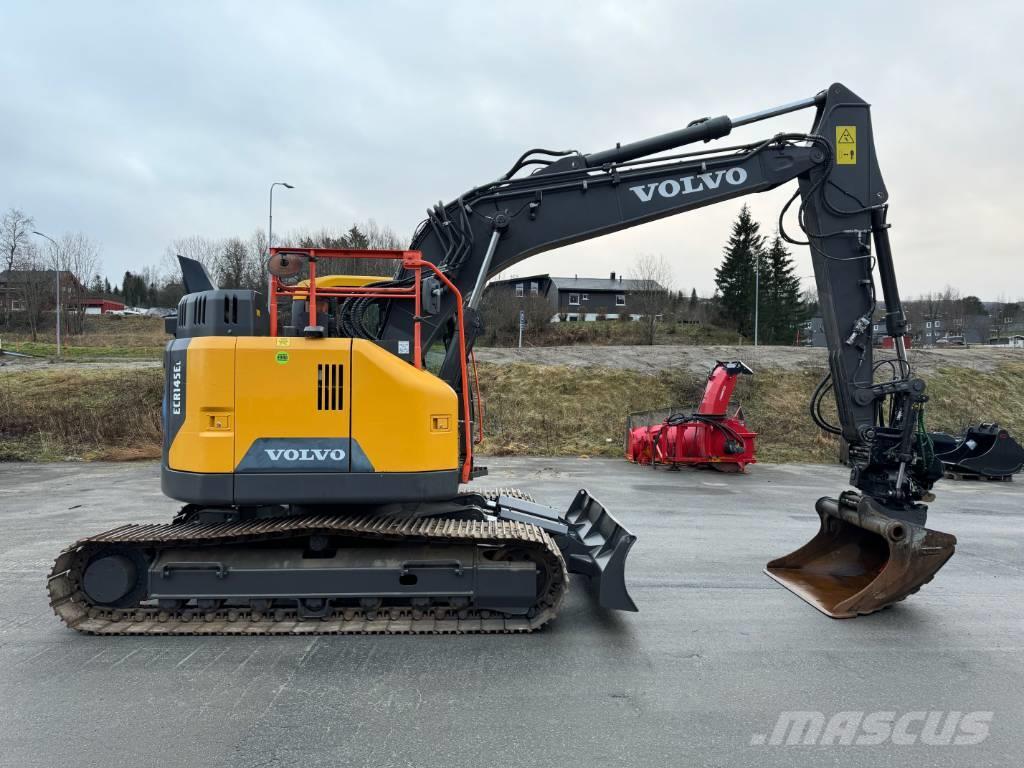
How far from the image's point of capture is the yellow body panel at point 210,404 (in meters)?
4.95

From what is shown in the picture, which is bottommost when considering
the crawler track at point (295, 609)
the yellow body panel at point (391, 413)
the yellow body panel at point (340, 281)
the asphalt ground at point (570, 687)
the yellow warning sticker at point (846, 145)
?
the asphalt ground at point (570, 687)

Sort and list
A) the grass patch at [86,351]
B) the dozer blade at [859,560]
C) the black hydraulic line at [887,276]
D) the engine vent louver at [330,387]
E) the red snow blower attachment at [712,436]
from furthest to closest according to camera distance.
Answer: the grass patch at [86,351] < the red snow blower attachment at [712,436] < the black hydraulic line at [887,276] < the dozer blade at [859,560] < the engine vent louver at [330,387]

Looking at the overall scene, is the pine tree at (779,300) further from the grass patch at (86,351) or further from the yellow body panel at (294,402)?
the yellow body panel at (294,402)

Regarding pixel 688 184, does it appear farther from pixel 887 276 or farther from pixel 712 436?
pixel 712 436

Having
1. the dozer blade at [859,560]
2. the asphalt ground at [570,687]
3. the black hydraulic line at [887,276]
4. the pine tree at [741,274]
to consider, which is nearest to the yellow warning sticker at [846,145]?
the black hydraulic line at [887,276]

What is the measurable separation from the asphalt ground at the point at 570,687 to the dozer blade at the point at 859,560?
0.20 metres

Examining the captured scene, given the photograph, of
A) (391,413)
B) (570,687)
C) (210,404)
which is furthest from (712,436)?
(210,404)

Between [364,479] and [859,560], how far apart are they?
470 cm

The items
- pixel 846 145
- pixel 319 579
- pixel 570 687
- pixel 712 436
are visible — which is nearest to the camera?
pixel 570 687

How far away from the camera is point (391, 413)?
506 cm

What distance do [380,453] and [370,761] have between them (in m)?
2.19

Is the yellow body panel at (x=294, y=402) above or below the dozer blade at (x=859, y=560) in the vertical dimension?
above

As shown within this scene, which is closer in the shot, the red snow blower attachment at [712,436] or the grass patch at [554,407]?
the red snow blower attachment at [712,436]

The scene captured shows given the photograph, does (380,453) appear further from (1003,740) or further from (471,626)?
(1003,740)
